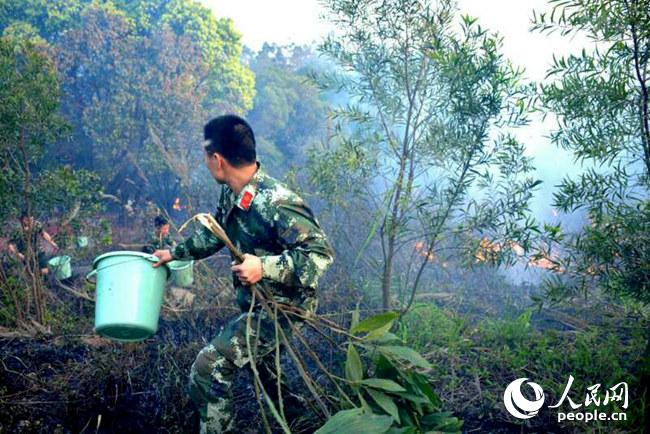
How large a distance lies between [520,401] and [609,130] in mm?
2116

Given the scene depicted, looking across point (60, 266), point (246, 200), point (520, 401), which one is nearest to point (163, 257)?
point (246, 200)

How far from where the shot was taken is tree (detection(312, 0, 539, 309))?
4.57 metres

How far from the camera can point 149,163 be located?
12.6 metres

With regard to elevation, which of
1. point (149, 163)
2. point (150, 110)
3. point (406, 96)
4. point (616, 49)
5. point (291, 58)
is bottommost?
point (616, 49)

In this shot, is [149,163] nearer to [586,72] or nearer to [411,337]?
[411,337]

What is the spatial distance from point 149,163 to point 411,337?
364 inches

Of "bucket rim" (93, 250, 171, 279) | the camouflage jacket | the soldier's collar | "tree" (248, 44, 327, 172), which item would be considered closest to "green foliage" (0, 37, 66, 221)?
"bucket rim" (93, 250, 171, 279)

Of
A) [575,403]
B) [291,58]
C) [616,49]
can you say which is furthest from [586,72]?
[291,58]

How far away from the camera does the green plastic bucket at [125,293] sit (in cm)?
299

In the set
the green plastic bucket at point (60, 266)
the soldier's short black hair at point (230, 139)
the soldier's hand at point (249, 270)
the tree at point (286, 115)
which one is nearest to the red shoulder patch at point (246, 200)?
the soldier's short black hair at point (230, 139)

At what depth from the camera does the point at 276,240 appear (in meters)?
3.02

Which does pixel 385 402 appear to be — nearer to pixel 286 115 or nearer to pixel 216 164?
pixel 216 164

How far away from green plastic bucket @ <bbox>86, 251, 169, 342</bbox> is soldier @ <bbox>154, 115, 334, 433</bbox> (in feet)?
0.51

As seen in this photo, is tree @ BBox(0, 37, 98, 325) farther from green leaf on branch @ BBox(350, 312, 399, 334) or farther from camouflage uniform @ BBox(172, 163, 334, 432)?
green leaf on branch @ BBox(350, 312, 399, 334)
